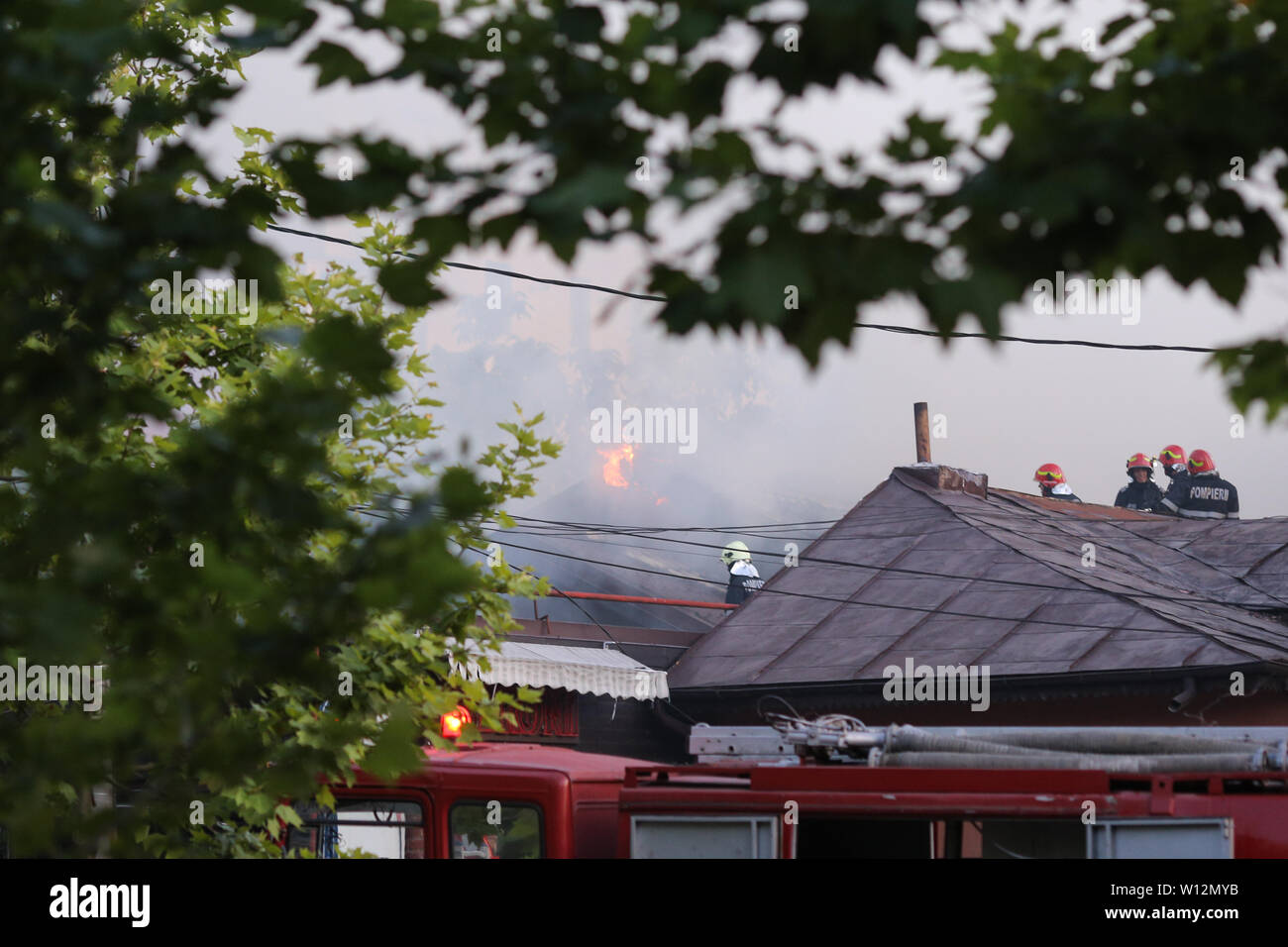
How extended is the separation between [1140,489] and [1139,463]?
0.89 m

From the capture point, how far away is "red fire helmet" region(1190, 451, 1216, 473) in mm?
28438

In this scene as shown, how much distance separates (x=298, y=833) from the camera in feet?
25.6

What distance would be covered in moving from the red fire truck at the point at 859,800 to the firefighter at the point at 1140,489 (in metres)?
22.3

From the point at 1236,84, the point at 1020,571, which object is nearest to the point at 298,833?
the point at 1236,84

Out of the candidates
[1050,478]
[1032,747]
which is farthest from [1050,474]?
[1032,747]

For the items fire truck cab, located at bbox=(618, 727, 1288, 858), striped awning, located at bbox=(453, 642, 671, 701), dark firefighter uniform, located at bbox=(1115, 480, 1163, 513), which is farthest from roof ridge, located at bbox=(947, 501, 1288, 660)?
dark firefighter uniform, located at bbox=(1115, 480, 1163, 513)

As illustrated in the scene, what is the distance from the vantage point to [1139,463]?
96.1ft

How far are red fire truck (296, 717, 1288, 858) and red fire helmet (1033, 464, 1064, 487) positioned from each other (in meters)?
23.3

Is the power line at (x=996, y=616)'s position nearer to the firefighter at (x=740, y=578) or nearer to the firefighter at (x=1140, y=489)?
the firefighter at (x=740, y=578)

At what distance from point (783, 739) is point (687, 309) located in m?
5.66

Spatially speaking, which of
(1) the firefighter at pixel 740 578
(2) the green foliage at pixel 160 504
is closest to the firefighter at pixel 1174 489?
(1) the firefighter at pixel 740 578

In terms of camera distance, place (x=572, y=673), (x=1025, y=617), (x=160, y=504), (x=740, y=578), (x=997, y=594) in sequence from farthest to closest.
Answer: (x=740, y=578) < (x=997, y=594) < (x=1025, y=617) < (x=572, y=673) < (x=160, y=504)

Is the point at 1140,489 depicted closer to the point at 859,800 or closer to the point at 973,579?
the point at 973,579

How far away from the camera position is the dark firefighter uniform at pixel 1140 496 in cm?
2827
